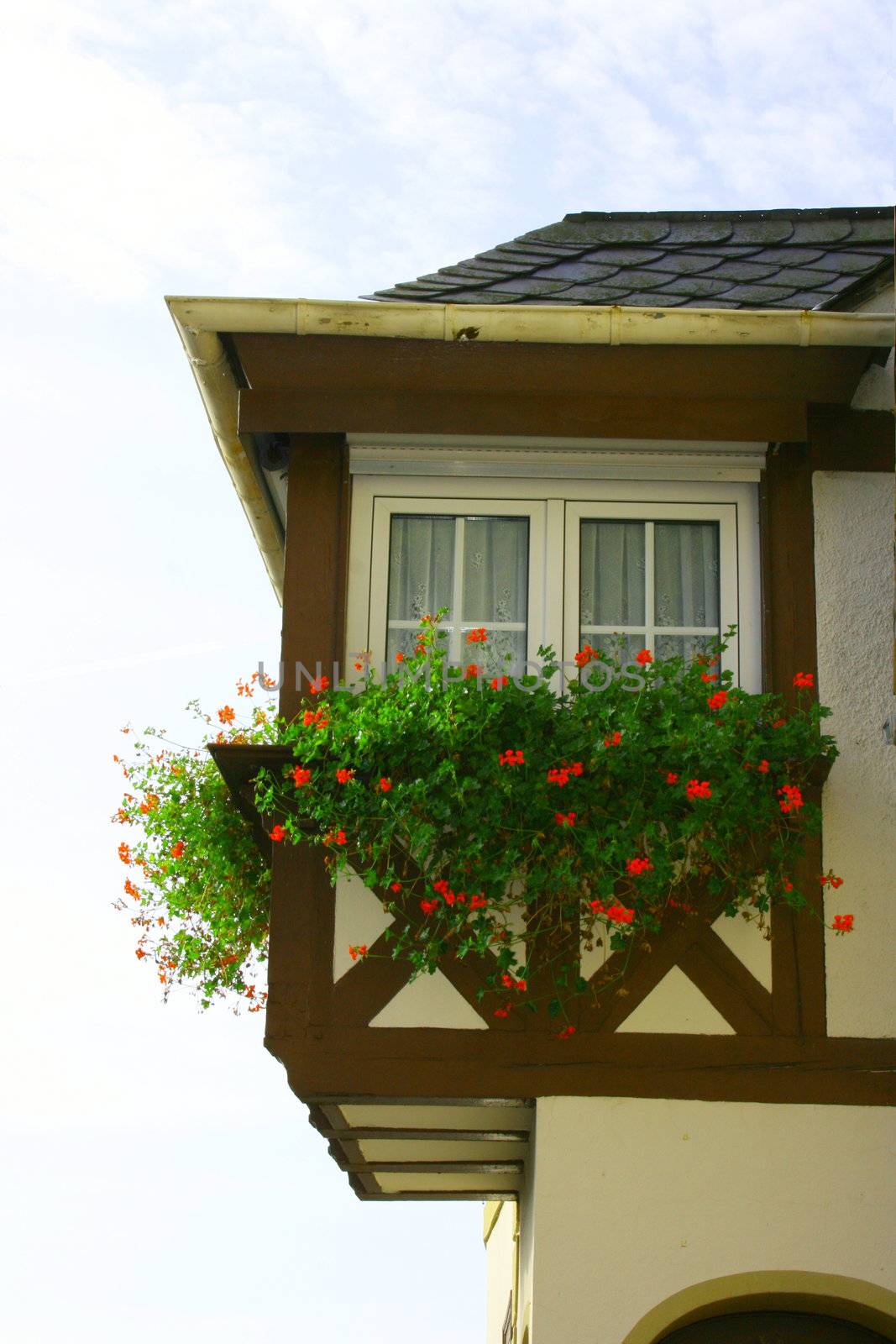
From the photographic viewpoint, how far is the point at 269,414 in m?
7.28

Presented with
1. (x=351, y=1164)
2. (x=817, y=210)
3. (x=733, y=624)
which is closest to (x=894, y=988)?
(x=733, y=624)

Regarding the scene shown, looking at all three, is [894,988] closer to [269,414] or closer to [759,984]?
[759,984]

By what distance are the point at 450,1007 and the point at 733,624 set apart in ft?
6.06

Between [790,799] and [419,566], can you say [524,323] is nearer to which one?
[419,566]

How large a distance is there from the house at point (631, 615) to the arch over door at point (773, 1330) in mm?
11

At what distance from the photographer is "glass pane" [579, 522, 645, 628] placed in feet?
23.7

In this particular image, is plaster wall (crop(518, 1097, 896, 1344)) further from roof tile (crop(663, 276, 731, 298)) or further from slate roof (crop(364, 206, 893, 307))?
roof tile (crop(663, 276, 731, 298))

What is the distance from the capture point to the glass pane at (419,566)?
7.27 metres

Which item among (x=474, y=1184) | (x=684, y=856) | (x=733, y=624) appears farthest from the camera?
(x=474, y=1184)

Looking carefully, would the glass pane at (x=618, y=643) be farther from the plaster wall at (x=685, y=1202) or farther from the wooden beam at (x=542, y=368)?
the plaster wall at (x=685, y=1202)

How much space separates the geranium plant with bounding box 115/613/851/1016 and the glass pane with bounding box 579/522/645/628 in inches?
19.3

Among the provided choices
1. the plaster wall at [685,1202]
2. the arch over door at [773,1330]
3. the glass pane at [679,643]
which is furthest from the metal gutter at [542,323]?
the arch over door at [773,1330]

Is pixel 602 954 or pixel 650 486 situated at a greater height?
pixel 650 486

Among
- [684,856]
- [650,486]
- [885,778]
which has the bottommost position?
[684,856]
